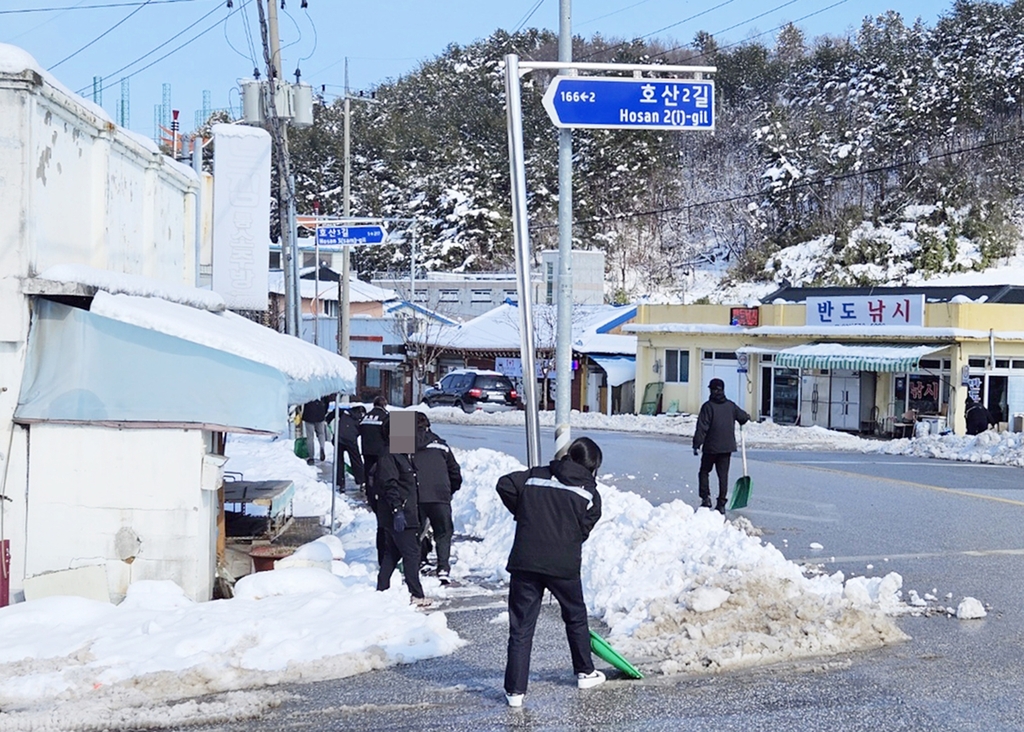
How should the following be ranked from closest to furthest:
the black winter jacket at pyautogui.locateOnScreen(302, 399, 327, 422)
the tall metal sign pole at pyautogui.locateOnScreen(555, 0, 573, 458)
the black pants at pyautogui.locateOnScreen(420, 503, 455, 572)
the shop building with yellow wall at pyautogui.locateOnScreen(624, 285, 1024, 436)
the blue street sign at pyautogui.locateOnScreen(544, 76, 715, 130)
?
the blue street sign at pyautogui.locateOnScreen(544, 76, 715, 130)
the tall metal sign pole at pyautogui.locateOnScreen(555, 0, 573, 458)
the black pants at pyautogui.locateOnScreen(420, 503, 455, 572)
the black winter jacket at pyautogui.locateOnScreen(302, 399, 327, 422)
the shop building with yellow wall at pyautogui.locateOnScreen(624, 285, 1024, 436)

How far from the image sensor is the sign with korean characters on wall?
3525 cm

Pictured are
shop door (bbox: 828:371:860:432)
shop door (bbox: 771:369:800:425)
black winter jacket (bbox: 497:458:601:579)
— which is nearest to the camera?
black winter jacket (bbox: 497:458:601:579)

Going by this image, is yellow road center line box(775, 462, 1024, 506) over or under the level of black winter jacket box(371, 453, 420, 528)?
under

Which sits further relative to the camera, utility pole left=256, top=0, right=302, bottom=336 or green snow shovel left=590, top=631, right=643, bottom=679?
utility pole left=256, top=0, right=302, bottom=336

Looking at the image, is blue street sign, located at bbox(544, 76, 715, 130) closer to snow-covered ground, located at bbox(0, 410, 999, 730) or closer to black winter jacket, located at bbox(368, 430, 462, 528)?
black winter jacket, located at bbox(368, 430, 462, 528)

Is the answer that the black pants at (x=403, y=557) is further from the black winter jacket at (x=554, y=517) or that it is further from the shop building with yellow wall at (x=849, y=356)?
the shop building with yellow wall at (x=849, y=356)

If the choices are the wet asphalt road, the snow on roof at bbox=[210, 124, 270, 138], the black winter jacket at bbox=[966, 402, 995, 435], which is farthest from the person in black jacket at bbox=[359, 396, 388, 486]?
the black winter jacket at bbox=[966, 402, 995, 435]

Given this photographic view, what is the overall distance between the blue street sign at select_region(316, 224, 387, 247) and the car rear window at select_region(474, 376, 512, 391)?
1947cm

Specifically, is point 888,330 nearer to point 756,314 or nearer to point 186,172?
point 756,314

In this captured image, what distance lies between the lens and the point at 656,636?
8688 millimetres

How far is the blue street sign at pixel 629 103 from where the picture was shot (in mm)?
9836

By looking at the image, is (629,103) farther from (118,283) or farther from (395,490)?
(118,283)

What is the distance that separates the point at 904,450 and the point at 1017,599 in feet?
59.9

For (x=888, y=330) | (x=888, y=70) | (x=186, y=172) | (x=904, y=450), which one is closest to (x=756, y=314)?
(x=888, y=330)
